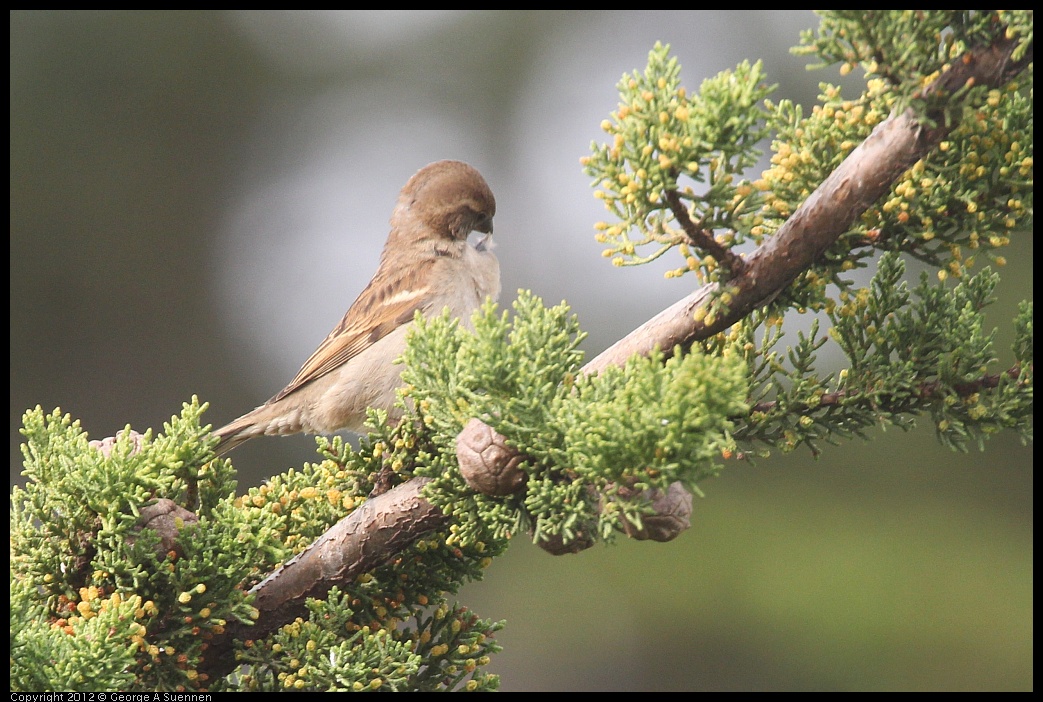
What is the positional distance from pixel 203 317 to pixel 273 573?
6229 mm

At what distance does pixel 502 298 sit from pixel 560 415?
247 inches

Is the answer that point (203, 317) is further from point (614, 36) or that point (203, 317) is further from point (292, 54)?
point (614, 36)

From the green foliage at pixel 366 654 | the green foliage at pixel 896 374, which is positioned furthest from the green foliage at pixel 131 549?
the green foliage at pixel 896 374

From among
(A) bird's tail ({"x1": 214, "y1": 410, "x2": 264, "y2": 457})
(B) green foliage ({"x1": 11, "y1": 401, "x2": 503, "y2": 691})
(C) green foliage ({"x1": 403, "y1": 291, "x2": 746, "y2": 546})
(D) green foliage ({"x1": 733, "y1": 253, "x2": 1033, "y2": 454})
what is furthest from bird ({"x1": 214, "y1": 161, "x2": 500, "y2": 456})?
(D) green foliage ({"x1": 733, "y1": 253, "x2": 1033, "y2": 454})

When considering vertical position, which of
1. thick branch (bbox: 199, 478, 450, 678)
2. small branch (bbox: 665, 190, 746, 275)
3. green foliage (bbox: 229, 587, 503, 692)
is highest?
small branch (bbox: 665, 190, 746, 275)

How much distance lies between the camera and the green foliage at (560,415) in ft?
5.01

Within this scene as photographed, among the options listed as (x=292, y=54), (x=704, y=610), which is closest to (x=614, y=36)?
(x=292, y=54)

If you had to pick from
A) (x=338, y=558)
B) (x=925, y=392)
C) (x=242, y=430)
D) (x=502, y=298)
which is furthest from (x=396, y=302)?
(x=502, y=298)

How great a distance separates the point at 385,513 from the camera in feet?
6.74

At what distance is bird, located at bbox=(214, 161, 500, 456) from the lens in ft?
12.5

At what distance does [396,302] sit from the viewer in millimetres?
4059

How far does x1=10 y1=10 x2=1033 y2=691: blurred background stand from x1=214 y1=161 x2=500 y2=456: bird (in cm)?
260

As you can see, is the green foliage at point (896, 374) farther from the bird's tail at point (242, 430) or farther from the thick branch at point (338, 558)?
the bird's tail at point (242, 430)

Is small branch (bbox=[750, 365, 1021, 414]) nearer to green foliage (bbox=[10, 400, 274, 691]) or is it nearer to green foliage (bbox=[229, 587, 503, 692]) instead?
green foliage (bbox=[229, 587, 503, 692])
